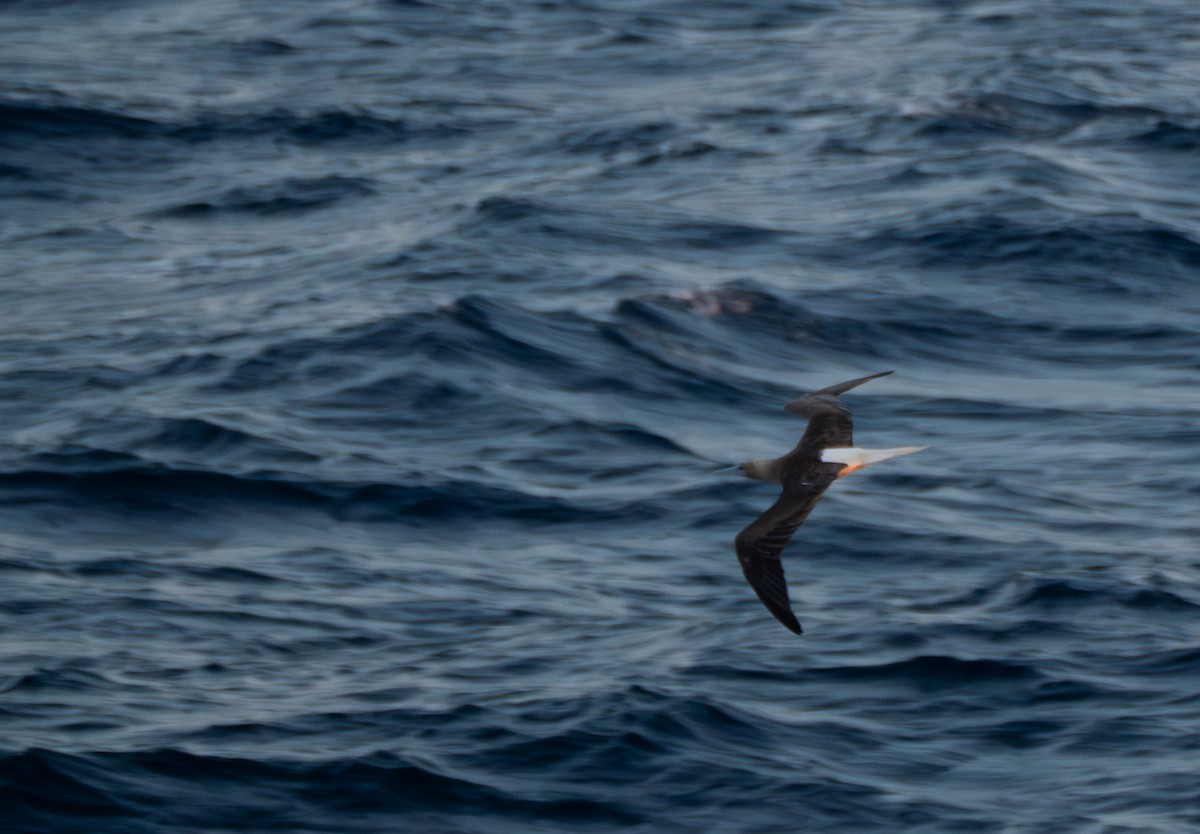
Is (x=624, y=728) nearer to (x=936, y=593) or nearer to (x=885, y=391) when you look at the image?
(x=936, y=593)

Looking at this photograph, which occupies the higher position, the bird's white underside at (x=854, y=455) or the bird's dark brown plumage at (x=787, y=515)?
the bird's white underside at (x=854, y=455)

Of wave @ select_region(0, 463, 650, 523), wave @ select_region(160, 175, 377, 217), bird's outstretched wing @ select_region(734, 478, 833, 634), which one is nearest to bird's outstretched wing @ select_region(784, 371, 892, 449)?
bird's outstretched wing @ select_region(734, 478, 833, 634)

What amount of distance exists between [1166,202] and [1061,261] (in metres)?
1.97

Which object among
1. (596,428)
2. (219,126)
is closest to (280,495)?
(596,428)

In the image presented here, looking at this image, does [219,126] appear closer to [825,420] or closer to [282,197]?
[282,197]

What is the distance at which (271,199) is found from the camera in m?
19.1

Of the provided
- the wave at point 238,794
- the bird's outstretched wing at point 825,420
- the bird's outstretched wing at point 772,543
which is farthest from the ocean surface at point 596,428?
the bird's outstretched wing at point 825,420

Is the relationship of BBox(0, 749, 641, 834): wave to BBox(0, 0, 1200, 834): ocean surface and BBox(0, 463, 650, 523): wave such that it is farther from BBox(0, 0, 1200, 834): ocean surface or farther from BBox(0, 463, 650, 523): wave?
BBox(0, 463, 650, 523): wave

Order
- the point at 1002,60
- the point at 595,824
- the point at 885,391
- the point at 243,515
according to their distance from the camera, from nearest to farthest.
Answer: the point at 595,824 → the point at 243,515 → the point at 885,391 → the point at 1002,60

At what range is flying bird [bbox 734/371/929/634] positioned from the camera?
850 centimetres

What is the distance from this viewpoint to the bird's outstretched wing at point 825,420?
9.50 m

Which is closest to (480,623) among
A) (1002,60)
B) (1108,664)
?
(1108,664)

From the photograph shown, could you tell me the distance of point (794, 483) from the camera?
900cm

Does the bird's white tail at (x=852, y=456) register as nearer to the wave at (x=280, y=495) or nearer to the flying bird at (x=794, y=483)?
the flying bird at (x=794, y=483)
